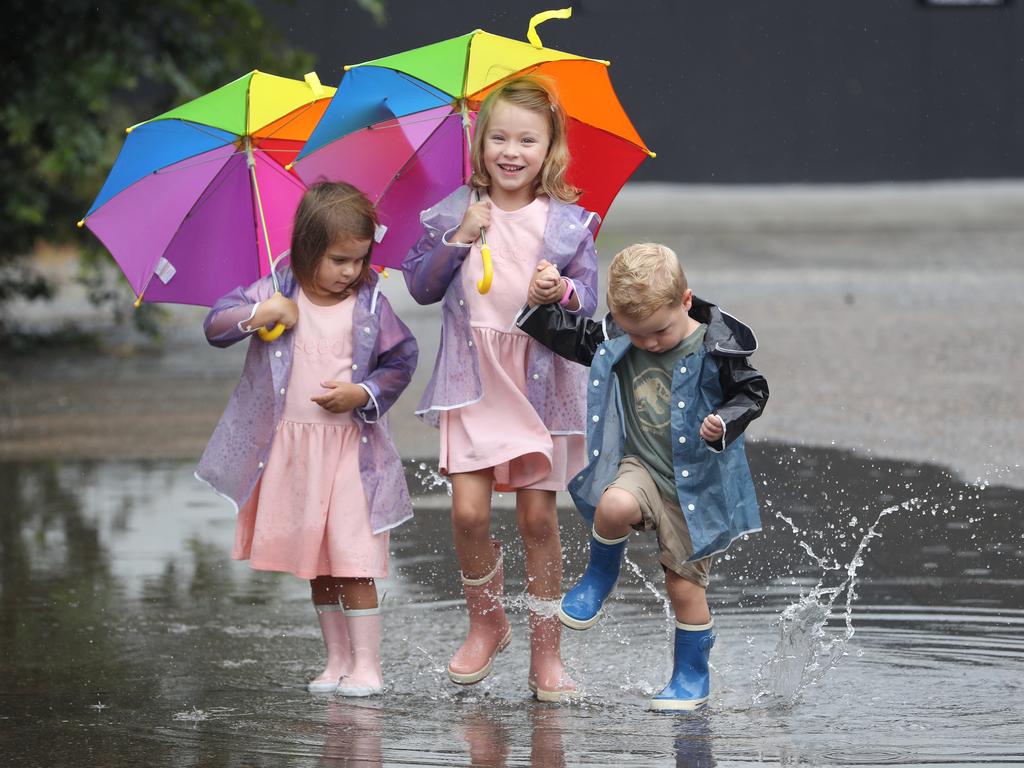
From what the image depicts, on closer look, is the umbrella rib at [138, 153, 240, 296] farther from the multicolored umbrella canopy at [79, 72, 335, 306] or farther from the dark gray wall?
the dark gray wall

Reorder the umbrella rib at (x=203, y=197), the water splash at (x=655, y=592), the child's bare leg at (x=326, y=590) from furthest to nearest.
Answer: the water splash at (x=655, y=592) < the umbrella rib at (x=203, y=197) < the child's bare leg at (x=326, y=590)

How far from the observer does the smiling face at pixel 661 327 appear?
4.20m

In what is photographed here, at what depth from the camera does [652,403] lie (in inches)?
170

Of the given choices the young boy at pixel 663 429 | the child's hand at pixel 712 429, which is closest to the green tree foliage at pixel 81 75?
the young boy at pixel 663 429

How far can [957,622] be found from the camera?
16.7 ft

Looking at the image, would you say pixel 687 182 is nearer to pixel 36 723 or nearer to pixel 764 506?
pixel 764 506

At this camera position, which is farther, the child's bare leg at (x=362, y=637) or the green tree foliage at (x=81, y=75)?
the green tree foliage at (x=81, y=75)

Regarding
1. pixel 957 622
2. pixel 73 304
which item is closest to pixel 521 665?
pixel 957 622

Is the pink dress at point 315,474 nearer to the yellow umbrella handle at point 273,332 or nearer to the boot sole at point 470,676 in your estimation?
the yellow umbrella handle at point 273,332

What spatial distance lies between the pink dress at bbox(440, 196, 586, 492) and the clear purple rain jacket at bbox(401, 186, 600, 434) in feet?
0.08

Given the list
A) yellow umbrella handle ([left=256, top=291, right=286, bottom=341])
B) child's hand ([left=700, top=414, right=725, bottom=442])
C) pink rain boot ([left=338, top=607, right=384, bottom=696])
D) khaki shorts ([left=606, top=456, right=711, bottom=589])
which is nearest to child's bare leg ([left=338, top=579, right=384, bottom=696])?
pink rain boot ([left=338, top=607, right=384, bottom=696])

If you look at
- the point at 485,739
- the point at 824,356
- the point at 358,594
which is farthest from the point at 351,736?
the point at 824,356

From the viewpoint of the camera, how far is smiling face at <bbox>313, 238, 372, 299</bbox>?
4.57 metres

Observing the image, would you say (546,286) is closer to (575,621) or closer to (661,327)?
(661,327)
